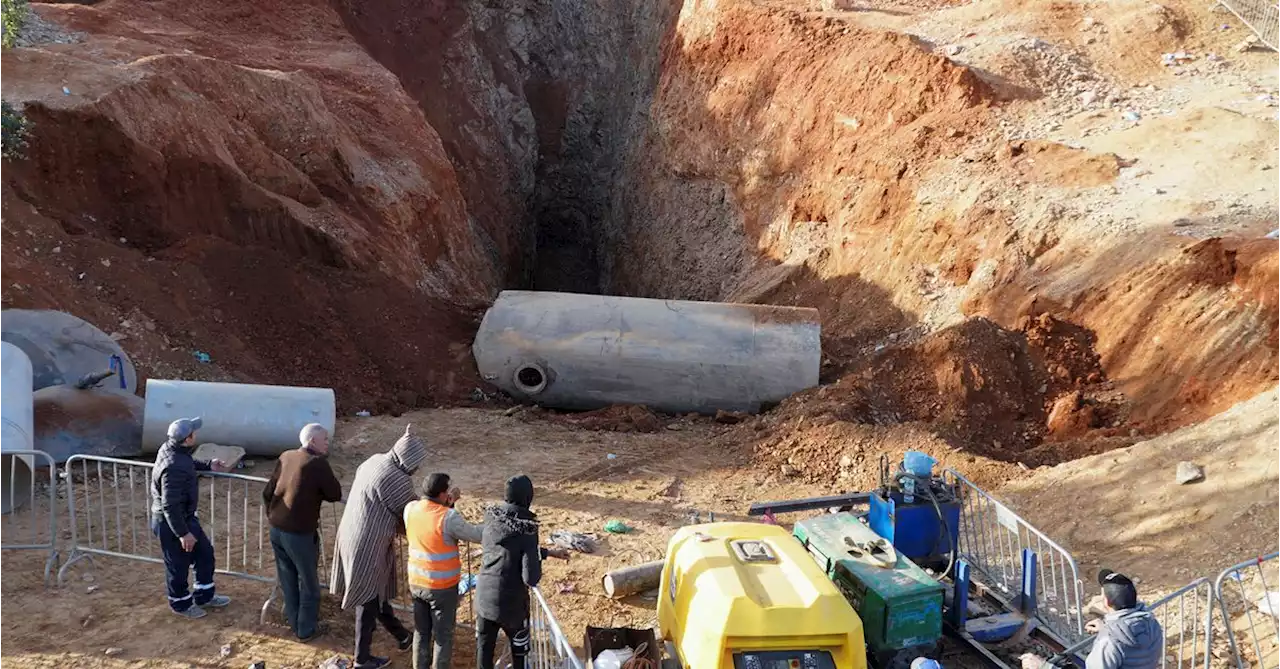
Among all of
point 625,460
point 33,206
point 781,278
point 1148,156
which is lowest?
point 625,460

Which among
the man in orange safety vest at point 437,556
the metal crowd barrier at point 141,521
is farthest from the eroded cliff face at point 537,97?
the man in orange safety vest at point 437,556

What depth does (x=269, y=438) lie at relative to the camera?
35.1 ft

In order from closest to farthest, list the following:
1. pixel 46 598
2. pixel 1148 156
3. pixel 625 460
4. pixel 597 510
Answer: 1. pixel 46 598
2. pixel 597 510
3. pixel 625 460
4. pixel 1148 156

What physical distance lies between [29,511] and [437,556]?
525 cm

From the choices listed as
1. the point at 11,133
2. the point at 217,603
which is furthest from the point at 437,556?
the point at 11,133

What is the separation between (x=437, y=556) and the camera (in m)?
5.93

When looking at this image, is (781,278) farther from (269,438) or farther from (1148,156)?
(269,438)

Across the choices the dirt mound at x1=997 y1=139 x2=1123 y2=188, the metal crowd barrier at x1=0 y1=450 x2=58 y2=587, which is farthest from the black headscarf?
the dirt mound at x1=997 y1=139 x2=1123 y2=188

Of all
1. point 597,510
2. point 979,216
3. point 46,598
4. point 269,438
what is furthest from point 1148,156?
point 46,598

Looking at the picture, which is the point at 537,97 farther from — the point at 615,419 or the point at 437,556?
the point at 437,556

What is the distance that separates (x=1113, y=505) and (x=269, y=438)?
860 centimetres

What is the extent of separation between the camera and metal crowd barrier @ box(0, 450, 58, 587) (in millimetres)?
7957

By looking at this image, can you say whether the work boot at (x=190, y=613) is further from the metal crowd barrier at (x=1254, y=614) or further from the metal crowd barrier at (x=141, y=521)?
the metal crowd barrier at (x=1254, y=614)

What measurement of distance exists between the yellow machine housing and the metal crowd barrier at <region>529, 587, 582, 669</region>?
0.74 meters
